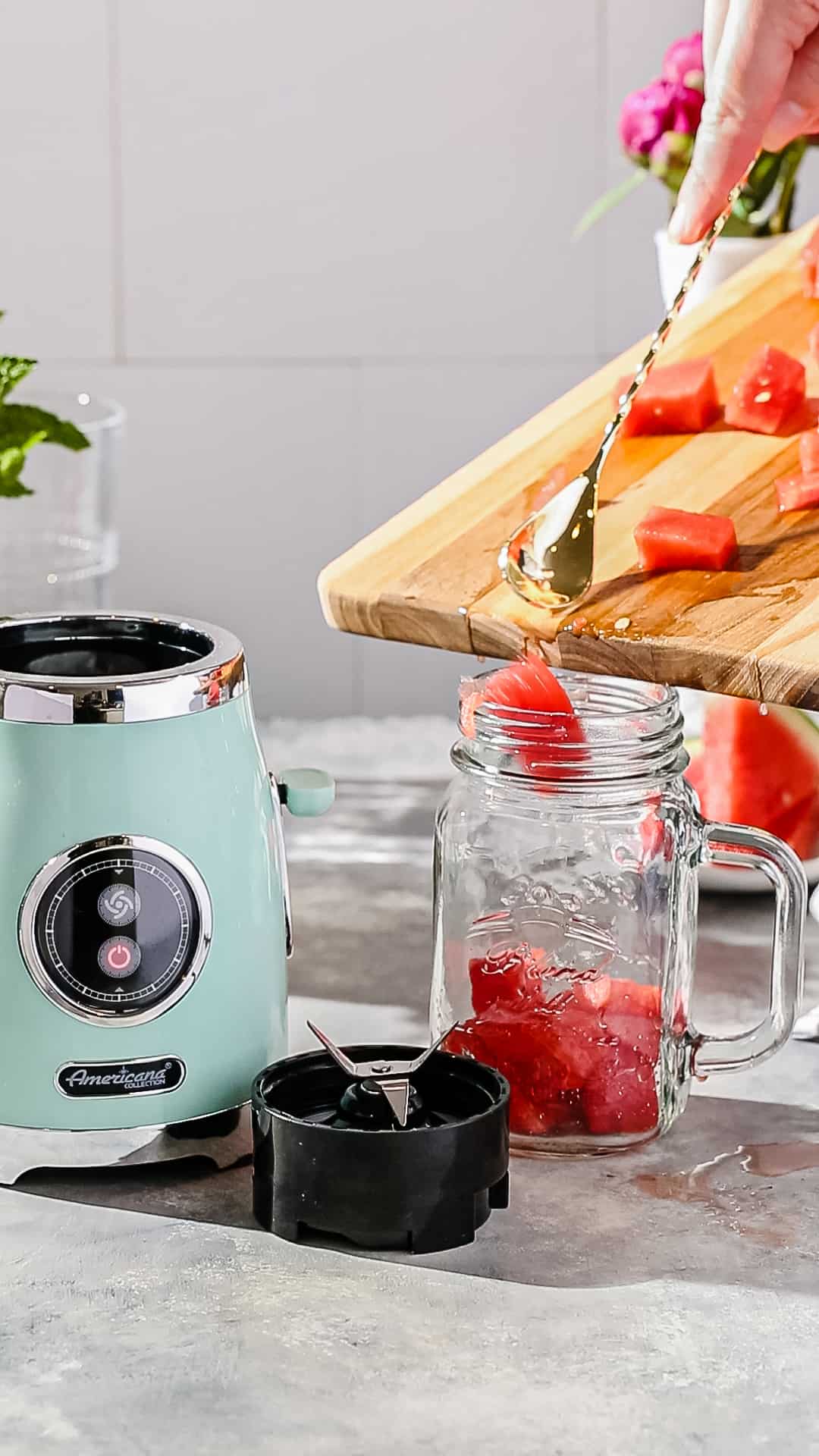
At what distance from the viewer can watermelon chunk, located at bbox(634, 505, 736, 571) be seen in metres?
0.98

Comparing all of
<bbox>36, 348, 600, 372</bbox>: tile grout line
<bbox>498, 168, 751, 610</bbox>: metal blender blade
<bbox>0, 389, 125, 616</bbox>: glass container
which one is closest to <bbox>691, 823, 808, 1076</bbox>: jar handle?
<bbox>498, 168, 751, 610</bbox>: metal blender blade

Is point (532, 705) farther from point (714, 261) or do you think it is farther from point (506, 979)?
point (714, 261)

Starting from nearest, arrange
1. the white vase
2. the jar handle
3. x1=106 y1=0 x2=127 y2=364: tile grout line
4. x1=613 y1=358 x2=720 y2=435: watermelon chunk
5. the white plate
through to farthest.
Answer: the jar handle
x1=613 y1=358 x2=720 y2=435: watermelon chunk
the white plate
the white vase
x1=106 y1=0 x2=127 y2=364: tile grout line

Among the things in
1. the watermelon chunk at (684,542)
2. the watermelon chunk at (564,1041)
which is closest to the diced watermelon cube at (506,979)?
the watermelon chunk at (564,1041)

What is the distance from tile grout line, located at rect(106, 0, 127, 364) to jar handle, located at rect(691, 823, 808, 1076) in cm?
123

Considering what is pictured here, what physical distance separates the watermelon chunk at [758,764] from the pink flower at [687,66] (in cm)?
53

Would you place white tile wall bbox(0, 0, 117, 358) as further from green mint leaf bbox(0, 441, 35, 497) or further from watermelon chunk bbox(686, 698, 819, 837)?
watermelon chunk bbox(686, 698, 819, 837)

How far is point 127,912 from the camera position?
2.66 feet

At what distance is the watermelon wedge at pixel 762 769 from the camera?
1.19 meters

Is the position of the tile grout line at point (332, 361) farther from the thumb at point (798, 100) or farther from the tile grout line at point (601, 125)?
the thumb at point (798, 100)

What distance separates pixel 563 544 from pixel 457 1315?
0.40m

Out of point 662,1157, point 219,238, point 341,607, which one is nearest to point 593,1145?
point 662,1157

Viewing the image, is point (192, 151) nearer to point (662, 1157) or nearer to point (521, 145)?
point (521, 145)

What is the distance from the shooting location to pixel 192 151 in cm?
191
